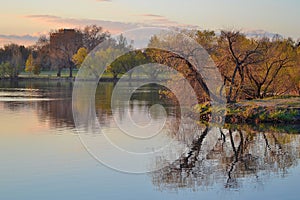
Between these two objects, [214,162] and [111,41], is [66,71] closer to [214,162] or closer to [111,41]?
[111,41]

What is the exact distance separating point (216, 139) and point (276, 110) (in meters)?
6.94

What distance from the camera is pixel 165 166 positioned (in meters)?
17.6

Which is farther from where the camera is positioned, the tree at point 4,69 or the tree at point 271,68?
the tree at point 4,69

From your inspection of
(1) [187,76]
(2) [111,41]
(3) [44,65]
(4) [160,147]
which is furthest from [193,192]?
(3) [44,65]

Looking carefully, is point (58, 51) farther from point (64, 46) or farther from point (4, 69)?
point (4, 69)

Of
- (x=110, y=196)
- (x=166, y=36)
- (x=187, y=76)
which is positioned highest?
(x=166, y=36)

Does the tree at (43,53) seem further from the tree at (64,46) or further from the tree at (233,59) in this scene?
the tree at (233,59)

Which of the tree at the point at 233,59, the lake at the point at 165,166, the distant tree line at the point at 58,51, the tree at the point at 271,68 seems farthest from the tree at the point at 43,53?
the lake at the point at 165,166

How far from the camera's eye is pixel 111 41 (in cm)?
9081

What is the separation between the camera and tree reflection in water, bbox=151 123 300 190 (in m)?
15.6

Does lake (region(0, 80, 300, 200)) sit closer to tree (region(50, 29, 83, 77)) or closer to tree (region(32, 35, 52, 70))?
tree (region(50, 29, 83, 77))

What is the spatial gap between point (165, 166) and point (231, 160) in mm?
2591

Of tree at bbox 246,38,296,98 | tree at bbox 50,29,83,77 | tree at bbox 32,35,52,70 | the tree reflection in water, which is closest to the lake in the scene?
the tree reflection in water

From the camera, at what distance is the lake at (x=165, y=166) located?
14.1m
